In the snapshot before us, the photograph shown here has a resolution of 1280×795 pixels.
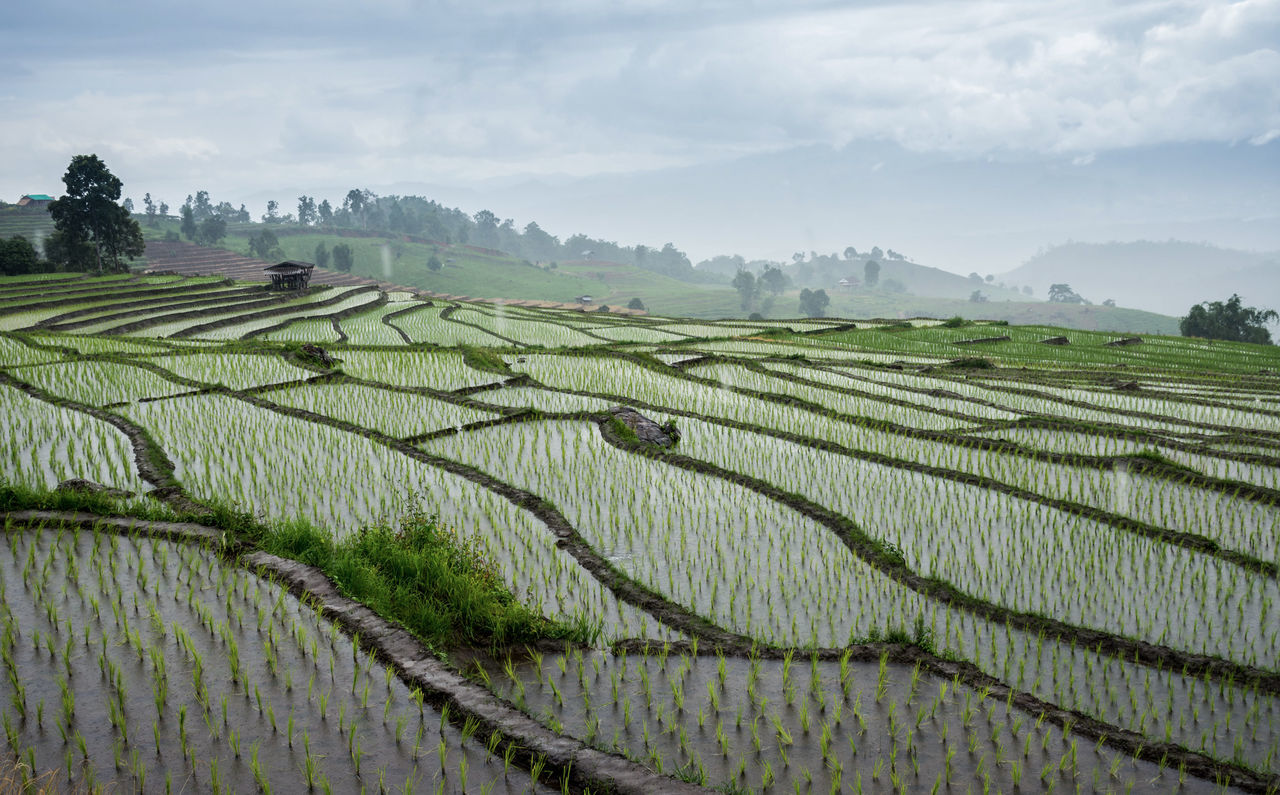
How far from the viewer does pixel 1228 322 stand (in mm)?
36438

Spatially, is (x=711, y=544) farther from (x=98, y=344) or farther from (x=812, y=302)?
(x=812, y=302)

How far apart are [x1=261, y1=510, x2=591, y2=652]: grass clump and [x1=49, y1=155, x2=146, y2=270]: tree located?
123ft

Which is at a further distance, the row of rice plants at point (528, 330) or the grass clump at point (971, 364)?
the row of rice plants at point (528, 330)

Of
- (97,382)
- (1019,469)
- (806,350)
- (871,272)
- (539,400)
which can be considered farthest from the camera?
(871,272)

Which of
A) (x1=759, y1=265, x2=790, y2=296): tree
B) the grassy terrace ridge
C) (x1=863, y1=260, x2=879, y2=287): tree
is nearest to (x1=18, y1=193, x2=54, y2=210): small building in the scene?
the grassy terrace ridge

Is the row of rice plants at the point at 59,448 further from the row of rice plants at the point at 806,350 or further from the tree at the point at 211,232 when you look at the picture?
the tree at the point at 211,232

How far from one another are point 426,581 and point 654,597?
1.24 m

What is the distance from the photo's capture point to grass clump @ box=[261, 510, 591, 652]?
4.07 metres

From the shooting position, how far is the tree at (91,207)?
113ft

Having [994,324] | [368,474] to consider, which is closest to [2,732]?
[368,474]

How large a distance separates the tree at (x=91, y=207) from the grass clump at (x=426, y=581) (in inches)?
1472

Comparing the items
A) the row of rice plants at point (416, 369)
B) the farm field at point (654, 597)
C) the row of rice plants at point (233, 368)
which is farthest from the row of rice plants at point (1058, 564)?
the row of rice plants at point (233, 368)

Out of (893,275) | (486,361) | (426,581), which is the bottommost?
(426,581)

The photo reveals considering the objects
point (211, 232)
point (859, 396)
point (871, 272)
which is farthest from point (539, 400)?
point (871, 272)
